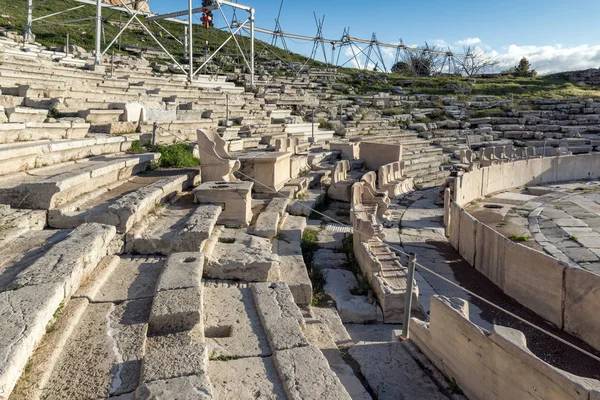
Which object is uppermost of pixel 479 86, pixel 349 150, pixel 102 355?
pixel 479 86

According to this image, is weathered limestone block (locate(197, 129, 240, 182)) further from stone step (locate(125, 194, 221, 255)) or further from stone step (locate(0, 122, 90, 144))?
stone step (locate(0, 122, 90, 144))

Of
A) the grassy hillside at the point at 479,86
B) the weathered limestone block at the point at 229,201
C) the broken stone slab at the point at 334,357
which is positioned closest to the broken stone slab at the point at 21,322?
the broken stone slab at the point at 334,357

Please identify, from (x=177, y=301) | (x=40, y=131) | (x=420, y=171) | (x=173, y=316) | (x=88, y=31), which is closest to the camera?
(x=173, y=316)

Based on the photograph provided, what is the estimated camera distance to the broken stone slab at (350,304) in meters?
5.50

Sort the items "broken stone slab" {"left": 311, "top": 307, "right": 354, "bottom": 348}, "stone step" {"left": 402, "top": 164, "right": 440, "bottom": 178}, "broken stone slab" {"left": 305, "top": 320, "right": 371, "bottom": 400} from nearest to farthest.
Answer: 1. "broken stone slab" {"left": 305, "top": 320, "right": 371, "bottom": 400}
2. "broken stone slab" {"left": 311, "top": 307, "right": 354, "bottom": 348}
3. "stone step" {"left": 402, "top": 164, "right": 440, "bottom": 178}

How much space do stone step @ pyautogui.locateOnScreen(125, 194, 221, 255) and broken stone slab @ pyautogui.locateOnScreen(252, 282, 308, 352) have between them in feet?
3.05

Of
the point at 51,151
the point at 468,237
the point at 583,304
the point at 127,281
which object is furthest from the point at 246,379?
the point at 468,237

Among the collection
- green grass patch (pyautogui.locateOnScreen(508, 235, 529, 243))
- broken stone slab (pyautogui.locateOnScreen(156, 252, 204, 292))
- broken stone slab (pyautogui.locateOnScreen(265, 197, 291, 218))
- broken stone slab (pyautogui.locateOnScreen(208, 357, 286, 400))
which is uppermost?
broken stone slab (pyautogui.locateOnScreen(265, 197, 291, 218))

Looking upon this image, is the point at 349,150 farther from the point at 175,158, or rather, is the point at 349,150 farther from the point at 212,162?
the point at 212,162

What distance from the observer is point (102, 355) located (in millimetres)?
3006

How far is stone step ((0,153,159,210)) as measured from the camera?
16.6 feet

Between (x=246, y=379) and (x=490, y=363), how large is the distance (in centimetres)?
177

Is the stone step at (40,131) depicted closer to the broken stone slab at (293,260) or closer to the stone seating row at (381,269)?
the broken stone slab at (293,260)

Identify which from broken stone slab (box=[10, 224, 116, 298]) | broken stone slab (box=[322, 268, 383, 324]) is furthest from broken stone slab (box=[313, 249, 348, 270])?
broken stone slab (box=[10, 224, 116, 298])
